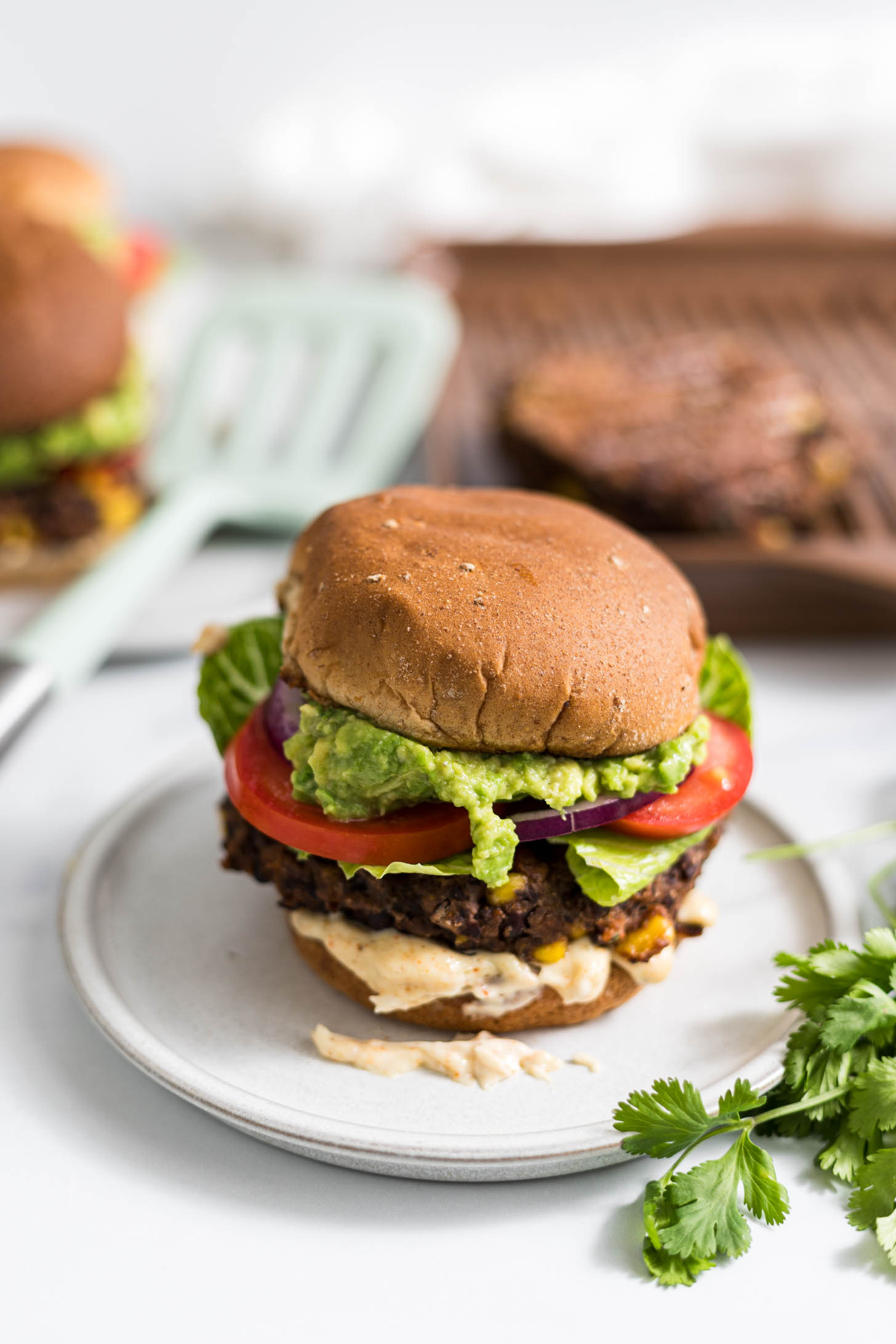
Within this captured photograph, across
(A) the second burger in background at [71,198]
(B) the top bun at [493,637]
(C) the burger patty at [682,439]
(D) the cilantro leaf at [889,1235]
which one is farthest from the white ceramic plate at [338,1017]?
(A) the second burger in background at [71,198]

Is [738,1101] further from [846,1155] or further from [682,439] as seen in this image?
[682,439]

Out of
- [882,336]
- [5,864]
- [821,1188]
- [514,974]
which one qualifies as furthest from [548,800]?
[882,336]

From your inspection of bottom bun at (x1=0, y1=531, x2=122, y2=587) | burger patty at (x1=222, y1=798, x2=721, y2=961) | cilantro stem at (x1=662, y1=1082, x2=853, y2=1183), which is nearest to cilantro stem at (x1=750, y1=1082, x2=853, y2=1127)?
cilantro stem at (x1=662, y1=1082, x2=853, y2=1183)

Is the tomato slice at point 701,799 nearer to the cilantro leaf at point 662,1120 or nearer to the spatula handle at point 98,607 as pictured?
the cilantro leaf at point 662,1120

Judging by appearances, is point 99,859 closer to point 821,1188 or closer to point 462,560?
point 462,560

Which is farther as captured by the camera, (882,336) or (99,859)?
(882,336)

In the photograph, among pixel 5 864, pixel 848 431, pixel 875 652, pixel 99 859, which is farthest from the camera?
pixel 848 431
